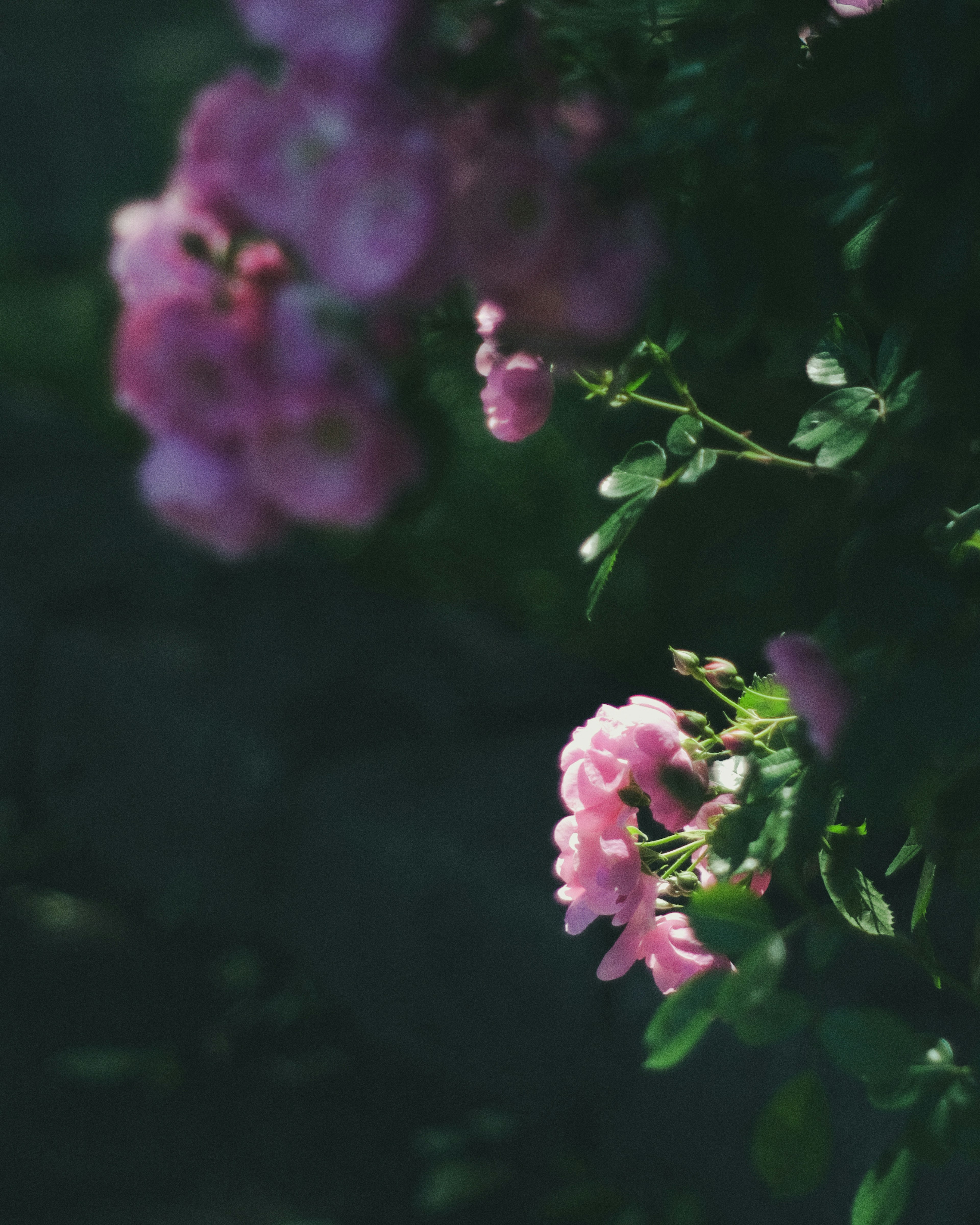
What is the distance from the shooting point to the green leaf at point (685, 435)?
1.04m

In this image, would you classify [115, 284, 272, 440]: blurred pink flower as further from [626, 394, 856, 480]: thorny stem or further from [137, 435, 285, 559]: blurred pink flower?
[626, 394, 856, 480]: thorny stem

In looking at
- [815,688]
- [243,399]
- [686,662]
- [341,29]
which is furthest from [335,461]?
[686,662]

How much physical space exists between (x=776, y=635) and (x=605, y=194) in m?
0.51

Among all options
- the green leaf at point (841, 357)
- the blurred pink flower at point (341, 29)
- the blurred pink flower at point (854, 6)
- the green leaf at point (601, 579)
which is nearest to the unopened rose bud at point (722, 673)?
the green leaf at point (601, 579)

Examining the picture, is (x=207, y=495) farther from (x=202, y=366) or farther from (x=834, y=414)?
(x=834, y=414)

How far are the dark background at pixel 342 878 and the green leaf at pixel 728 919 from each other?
587 mm

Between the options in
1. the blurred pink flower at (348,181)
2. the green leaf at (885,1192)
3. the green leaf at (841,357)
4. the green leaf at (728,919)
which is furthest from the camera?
the green leaf at (841,357)

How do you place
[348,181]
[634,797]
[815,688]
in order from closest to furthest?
[348,181] < [815,688] < [634,797]

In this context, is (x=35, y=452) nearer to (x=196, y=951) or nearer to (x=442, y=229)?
(x=196, y=951)

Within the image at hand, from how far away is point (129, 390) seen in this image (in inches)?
24.9

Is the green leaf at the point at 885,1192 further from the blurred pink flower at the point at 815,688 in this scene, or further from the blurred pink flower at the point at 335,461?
the blurred pink flower at the point at 335,461

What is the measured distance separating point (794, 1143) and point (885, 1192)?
12 centimetres

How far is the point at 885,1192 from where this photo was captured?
36.0 inches

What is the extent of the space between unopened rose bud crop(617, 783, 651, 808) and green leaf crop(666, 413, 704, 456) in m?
0.25
